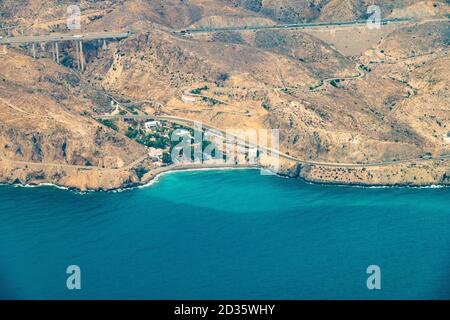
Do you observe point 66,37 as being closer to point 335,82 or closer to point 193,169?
point 193,169

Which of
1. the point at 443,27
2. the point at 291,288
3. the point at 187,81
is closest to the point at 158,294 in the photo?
the point at 291,288

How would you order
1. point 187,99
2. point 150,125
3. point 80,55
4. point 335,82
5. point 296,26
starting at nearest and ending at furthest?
point 150,125 < point 187,99 < point 335,82 < point 80,55 < point 296,26

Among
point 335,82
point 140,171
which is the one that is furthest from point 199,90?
point 140,171

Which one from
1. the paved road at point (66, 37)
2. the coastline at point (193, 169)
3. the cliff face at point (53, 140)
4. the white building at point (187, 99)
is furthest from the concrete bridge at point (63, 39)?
the coastline at point (193, 169)

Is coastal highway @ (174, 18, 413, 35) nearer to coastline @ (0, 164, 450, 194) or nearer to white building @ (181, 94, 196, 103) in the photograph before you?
white building @ (181, 94, 196, 103)

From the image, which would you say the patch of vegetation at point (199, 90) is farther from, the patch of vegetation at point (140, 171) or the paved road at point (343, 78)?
the patch of vegetation at point (140, 171)

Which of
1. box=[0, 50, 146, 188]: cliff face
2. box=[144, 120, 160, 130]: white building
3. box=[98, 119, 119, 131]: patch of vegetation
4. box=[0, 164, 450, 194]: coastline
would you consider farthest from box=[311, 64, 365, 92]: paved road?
box=[0, 50, 146, 188]: cliff face

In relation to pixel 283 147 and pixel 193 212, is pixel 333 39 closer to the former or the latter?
pixel 283 147

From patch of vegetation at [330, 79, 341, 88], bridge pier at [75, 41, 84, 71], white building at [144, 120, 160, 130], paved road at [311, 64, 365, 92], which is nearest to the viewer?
white building at [144, 120, 160, 130]
